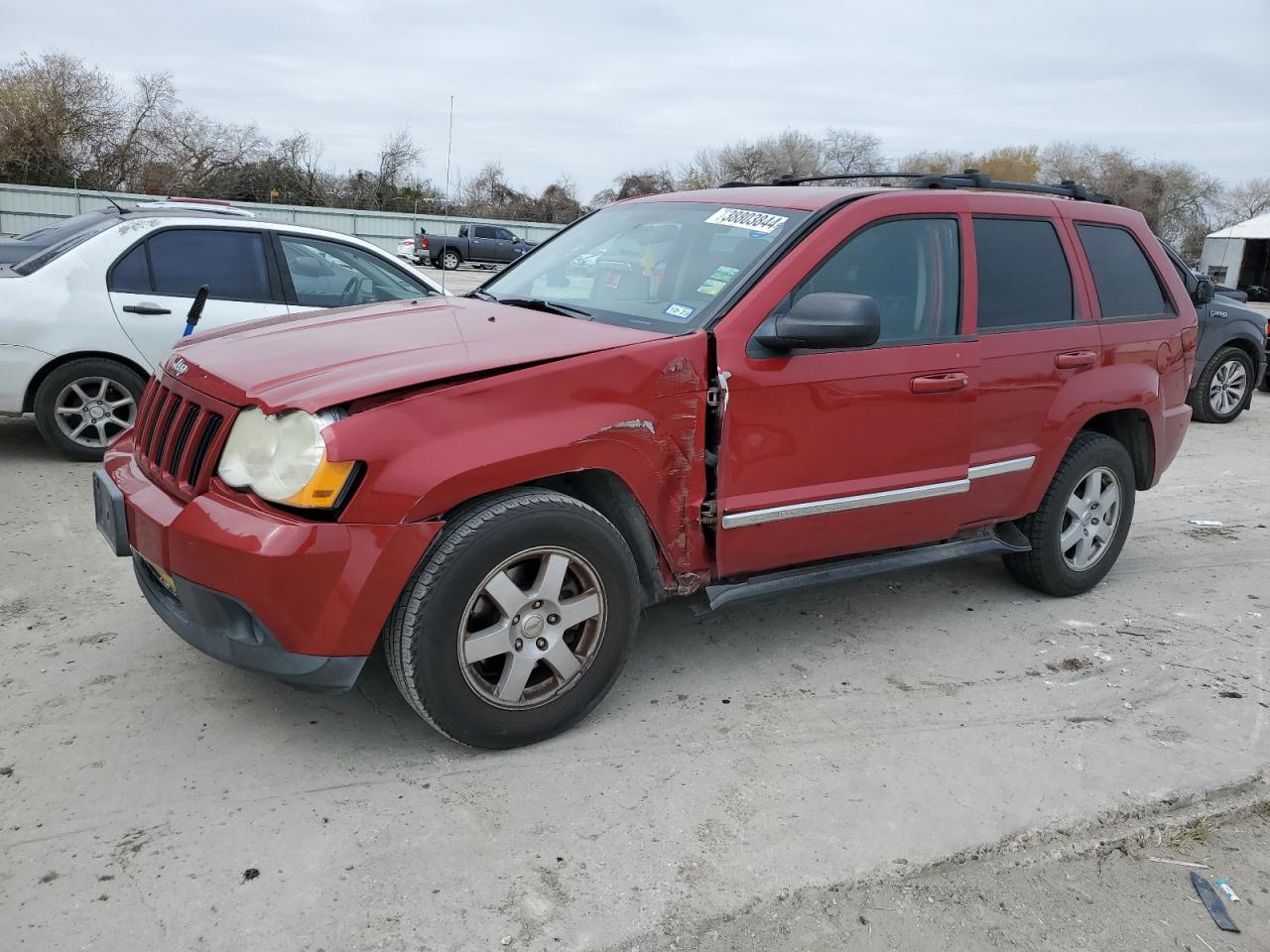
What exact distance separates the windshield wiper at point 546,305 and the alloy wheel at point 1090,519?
2483mm

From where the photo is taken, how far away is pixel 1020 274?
424cm

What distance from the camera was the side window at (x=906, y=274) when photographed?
3701 millimetres

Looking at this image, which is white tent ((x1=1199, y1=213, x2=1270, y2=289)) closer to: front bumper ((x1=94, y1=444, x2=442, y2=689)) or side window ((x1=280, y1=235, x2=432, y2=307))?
side window ((x1=280, y1=235, x2=432, y2=307))

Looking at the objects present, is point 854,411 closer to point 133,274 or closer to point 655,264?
point 655,264

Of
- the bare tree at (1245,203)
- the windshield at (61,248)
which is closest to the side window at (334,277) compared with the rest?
the windshield at (61,248)

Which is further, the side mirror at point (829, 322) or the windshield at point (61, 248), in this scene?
the windshield at point (61, 248)

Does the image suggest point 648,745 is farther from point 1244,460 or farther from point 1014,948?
point 1244,460

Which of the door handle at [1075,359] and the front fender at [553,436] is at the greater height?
the door handle at [1075,359]

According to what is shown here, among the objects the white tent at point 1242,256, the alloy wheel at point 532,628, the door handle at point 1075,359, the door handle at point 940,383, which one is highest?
the white tent at point 1242,256

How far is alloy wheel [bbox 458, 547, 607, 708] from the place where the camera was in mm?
2969

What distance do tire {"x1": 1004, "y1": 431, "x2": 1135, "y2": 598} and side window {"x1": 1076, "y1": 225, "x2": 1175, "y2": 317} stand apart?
62cm

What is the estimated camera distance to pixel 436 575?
281 cm

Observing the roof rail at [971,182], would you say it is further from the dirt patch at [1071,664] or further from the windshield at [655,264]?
the dirt patch at [1071,664]

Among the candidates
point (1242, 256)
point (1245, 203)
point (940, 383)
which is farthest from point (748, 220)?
point (1245, 203)
